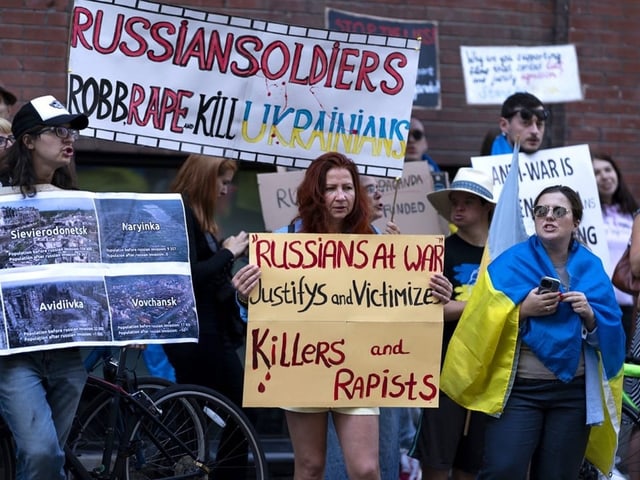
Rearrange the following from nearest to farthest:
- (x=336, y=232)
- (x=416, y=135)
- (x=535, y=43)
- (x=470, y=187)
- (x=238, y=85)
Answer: (x=336, y=232), (x=238, y=85), (x=470, y=187), (x=416, y=135), (x=535, y=43)

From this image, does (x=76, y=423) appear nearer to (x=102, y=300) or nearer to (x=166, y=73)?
(x=102, y=300)

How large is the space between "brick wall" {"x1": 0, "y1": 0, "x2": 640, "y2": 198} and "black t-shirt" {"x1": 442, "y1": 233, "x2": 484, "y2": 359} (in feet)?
7.40

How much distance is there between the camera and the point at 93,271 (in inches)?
216

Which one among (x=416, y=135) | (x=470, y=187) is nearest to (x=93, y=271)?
(x=470, y=187)

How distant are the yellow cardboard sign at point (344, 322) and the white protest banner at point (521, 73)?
2632 mm

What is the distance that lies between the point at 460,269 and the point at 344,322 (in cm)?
104

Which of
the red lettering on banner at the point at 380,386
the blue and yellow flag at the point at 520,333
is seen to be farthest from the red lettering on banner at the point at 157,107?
the blue and yellow flag at the point at 520,333

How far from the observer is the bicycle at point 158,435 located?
6.08 metres

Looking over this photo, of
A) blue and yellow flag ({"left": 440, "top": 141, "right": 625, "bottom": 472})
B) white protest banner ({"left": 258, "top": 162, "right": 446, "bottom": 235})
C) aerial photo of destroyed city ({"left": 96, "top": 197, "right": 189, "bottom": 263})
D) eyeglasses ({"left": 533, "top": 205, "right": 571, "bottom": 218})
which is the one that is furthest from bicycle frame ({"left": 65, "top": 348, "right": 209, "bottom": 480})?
eyeglasses ({"left": 533, "top": 205, "right": 571, "bottom": 218})

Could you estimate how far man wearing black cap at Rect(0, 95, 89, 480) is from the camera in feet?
17.2

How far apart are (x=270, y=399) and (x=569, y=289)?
145 centimetres

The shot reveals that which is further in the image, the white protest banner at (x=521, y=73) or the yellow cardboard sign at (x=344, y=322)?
the white protest banner at (x=521, y=73)

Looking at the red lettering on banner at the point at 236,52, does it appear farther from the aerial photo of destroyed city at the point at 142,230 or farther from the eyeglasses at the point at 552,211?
the eyeglasses at the point at 552,211

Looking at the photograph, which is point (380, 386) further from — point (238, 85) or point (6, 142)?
point (6, 142)
